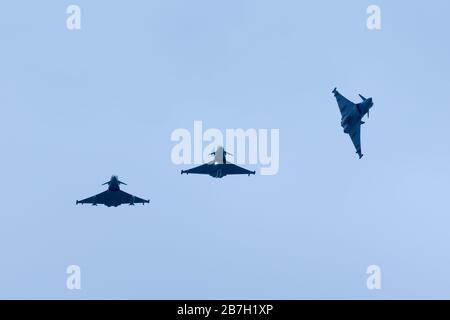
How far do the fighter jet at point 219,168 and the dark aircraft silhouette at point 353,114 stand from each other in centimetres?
1708

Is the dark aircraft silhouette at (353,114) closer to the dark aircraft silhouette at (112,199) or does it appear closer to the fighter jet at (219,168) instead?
the fighter jet at (219,168)

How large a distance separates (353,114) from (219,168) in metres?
22.9

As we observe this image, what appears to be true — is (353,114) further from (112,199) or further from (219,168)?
(112,199)

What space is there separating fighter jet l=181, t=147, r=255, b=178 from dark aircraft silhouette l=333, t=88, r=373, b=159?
17.1 meters

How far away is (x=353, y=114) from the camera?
4173 inches

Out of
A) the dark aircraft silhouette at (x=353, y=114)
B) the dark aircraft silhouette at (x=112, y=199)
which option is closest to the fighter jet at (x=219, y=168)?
the dark aircraft silhouette at (x=112, y=199)

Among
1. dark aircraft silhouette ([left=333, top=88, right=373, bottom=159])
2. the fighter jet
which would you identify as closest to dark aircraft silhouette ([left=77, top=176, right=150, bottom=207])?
the fighter jet

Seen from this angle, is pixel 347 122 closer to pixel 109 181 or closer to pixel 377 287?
pixel 377 287

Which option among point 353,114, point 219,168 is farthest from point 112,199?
point 353,114
